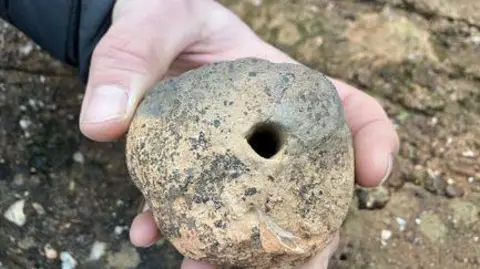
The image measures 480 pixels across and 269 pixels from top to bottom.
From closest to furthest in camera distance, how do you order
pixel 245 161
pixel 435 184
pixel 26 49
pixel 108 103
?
1. pixel 245 161
2. pixel 108 103
3. pixel 435 184
4. pixel 26 49

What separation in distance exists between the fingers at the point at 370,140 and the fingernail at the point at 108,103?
18.4 inches

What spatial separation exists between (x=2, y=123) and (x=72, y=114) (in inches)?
6.8

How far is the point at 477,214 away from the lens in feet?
5.94

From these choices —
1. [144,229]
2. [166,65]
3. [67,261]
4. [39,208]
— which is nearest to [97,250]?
[67,261]

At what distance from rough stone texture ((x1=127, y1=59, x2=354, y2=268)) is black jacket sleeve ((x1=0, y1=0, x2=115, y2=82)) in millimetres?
441

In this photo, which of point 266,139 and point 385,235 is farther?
point 385,235

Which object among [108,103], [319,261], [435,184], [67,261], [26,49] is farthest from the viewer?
[26,49]

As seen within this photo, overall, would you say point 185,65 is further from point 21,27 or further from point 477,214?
point 477,214

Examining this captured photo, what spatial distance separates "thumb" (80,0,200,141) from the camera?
1.37m

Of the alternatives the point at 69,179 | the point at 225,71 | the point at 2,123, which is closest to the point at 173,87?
the point at 225,71

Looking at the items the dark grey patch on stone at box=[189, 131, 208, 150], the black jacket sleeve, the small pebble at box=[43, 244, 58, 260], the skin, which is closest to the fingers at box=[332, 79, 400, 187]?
the skin

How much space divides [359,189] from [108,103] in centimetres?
72

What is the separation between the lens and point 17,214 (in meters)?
1.79

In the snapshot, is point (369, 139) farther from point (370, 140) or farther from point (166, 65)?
point (166, 65)
